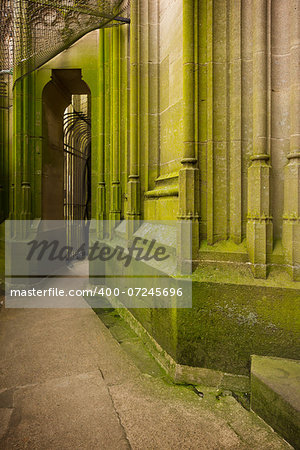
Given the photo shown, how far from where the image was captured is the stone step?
1689mm

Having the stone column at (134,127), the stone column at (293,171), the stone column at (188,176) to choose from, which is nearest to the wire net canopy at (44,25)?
the stone column at (134,127)

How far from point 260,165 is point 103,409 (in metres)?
2.27

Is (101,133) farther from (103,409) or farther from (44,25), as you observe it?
(103,409)

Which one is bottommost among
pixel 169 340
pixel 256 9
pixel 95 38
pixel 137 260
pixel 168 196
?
pixel 169 340

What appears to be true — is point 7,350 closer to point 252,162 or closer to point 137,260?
point 137,260

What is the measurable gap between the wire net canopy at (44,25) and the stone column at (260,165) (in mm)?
2974

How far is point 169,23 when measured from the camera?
11.5 feet

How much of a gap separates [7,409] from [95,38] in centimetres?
655

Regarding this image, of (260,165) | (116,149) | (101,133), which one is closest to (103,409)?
(260,165)

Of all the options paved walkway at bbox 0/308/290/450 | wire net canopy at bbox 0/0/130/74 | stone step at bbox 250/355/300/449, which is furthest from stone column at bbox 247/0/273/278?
wire net canopy at bbox 0/0/130/74

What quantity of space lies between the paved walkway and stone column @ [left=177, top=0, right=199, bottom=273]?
1.07 meters

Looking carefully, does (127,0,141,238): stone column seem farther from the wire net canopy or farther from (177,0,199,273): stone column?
(177,0,199,273): stone column

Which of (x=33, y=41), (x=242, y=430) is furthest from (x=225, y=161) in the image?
(x=33, y=41)

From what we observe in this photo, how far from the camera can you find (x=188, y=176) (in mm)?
2559
